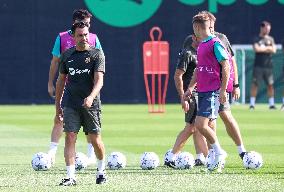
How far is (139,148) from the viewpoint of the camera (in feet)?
59.0

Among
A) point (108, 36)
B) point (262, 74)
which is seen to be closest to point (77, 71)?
point (262, 74)

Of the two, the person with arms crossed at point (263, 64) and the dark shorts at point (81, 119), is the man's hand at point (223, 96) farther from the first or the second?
the person with arms crossed at point (263, 64)

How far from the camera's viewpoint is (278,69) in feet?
112

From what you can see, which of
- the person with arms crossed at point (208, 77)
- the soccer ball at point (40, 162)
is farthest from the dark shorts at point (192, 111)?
the soccer ball at point (40, 162)

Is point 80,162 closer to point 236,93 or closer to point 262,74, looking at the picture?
point 236,93

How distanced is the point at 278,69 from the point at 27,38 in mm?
8522

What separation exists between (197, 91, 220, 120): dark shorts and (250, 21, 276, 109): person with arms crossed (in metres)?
16.6

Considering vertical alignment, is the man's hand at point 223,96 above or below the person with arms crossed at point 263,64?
above

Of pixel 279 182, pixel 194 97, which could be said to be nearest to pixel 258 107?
pixel 194 97

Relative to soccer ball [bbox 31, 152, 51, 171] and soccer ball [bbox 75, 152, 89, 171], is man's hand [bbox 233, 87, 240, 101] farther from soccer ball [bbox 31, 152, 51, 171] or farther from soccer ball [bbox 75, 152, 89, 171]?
soccer ball [bbox 31, 152, 51, 171]

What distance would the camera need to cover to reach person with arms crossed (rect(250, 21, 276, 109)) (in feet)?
99.7

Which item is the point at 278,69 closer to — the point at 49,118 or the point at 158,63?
the point at 158,63

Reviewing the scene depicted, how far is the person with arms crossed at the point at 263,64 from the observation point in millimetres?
30375

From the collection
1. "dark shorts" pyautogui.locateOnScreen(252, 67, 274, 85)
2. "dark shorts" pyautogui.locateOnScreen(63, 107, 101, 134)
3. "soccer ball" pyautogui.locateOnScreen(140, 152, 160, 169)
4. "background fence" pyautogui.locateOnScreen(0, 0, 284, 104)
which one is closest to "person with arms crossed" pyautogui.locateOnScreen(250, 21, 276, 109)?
"dark shorts" pyautogui.locateOnScreen(252, 67, 274, 85)
